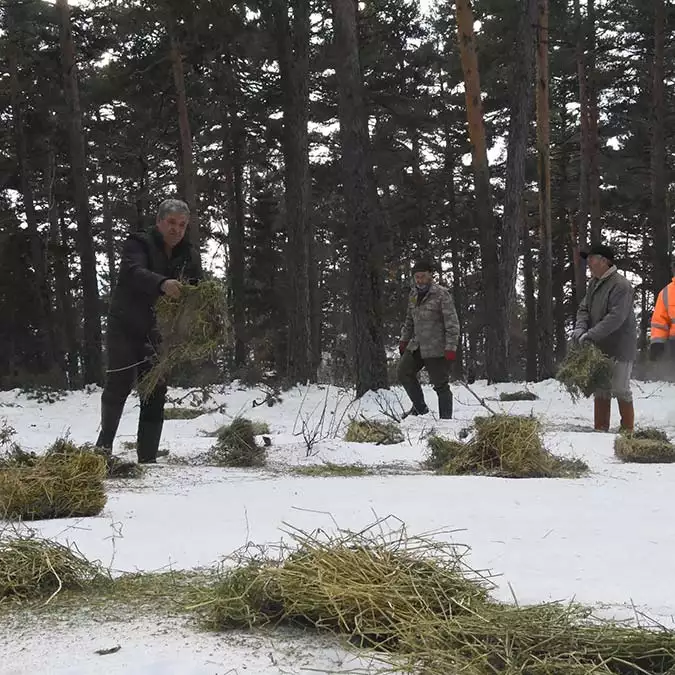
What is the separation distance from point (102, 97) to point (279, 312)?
33.5ft

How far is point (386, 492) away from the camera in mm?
3686

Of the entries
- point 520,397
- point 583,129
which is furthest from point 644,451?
point 583,129

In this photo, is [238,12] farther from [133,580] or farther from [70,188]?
[133,580]

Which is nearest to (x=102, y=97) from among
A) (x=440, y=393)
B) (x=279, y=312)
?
(x=279, y=312)

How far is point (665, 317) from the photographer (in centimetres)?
785

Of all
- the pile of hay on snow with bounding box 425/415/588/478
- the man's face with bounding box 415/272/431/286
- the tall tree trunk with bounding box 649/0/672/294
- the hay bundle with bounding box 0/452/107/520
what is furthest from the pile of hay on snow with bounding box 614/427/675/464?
the tall tree trunk with bounding box 649/0/672/294

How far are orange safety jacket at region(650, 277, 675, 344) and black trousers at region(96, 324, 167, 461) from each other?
583 cm

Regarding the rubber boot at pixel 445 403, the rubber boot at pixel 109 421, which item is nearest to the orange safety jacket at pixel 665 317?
the rubber boot at pixel 445 403

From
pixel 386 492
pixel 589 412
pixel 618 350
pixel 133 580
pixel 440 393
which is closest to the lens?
pixel 133 580

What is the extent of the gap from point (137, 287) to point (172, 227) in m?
0.54

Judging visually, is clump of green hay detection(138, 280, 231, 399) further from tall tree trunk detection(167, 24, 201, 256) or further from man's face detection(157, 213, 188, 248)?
tall tree trunk detection(167, 24, 201, 256)

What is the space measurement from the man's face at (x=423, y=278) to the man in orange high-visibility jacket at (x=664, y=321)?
2.65 m

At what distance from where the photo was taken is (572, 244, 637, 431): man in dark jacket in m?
6.47

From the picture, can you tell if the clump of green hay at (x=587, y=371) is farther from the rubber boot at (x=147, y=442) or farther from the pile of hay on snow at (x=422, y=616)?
the pile of hay on snow at (x=422, y=616)
